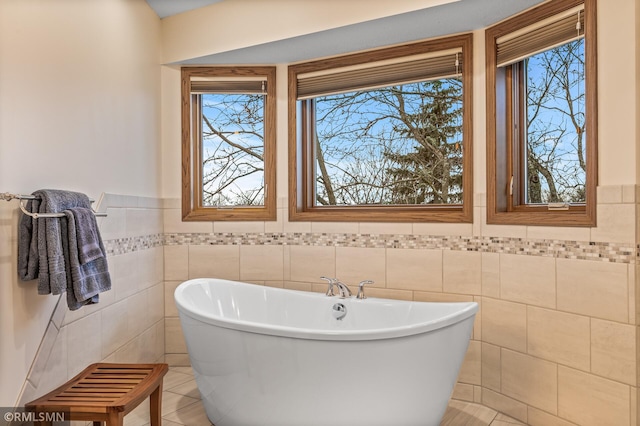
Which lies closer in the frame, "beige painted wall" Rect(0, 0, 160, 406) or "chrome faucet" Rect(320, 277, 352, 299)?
"beige painted wall" Rect(0, 0, 160, 406)

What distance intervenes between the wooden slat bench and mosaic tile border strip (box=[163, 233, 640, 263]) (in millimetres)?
1199

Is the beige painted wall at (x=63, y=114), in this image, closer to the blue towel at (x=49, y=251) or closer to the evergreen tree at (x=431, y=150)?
the blue towel at (x=49, y=251)

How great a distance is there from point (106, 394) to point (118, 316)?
825 mm

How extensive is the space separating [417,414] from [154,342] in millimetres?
1887

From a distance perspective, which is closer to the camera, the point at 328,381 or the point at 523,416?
the point at 328,381

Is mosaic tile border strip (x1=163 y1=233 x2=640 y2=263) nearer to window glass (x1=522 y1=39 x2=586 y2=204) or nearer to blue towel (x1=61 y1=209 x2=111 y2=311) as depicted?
window glass (x1=522 y1=39 x2=586 y2=204)

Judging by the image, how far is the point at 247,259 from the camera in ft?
10.2

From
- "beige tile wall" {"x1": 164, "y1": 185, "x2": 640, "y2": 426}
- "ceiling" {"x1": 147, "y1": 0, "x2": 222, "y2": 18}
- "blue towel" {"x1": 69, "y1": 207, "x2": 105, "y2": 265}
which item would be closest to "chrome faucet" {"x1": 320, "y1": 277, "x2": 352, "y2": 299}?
"beige tile wall" {"x1": 164, "y1": 185, "x2": 640, "y2": 426}

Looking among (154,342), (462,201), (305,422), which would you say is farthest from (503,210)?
(154,342)

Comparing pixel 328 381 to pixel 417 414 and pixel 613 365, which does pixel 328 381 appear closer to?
pixel 417 414

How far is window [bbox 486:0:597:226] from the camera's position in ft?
6.73

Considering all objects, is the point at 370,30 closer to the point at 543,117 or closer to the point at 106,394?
the point at 543,117

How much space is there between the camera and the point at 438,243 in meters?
2.65

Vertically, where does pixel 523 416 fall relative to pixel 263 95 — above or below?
below
